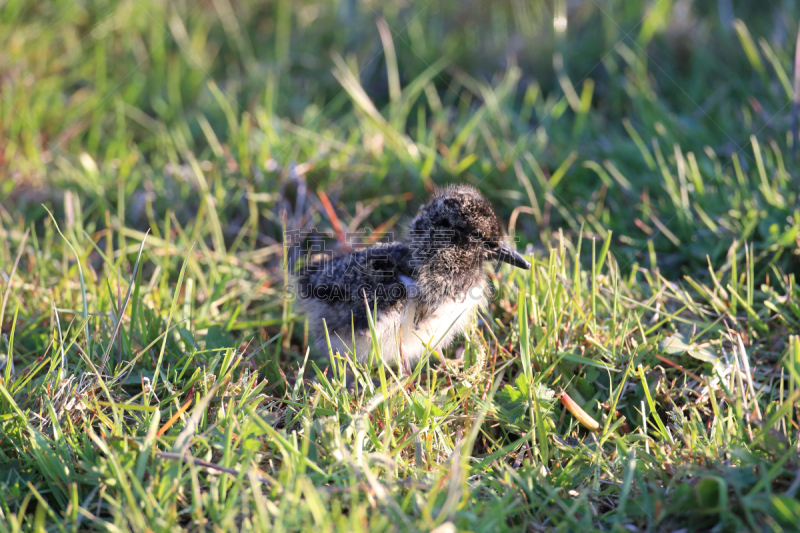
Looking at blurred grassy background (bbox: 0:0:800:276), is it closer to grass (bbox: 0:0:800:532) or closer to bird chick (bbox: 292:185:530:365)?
grass (bbox: 0:0:800:532)

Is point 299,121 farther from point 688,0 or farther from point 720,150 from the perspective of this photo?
point 688,0

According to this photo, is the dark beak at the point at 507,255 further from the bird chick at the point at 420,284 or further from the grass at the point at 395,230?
the grass at the point at 395,230

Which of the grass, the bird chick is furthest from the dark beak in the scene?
the grass

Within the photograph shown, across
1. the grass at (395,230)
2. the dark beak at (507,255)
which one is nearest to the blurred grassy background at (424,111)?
the grass at (395,230)

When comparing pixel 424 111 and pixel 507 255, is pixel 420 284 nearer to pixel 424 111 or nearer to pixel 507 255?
pixel 507 255

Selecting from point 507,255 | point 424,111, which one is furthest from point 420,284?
point 424,111
